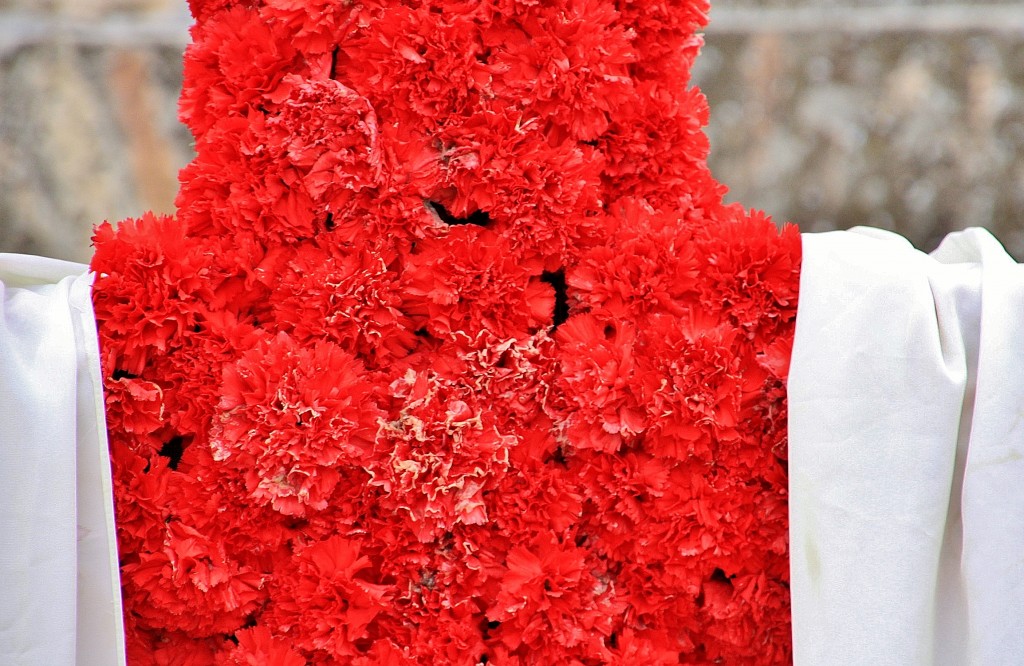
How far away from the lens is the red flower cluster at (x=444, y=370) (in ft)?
2.79

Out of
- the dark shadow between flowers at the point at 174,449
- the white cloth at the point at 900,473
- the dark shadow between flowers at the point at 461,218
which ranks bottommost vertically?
the white cloth at the point at 900,473

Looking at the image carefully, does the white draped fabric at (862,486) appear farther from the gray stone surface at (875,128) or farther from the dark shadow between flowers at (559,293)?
the gray stone surface at (875,128)

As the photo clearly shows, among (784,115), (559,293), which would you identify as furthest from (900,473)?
(784,115)

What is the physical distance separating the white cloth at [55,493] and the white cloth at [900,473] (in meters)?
0.62

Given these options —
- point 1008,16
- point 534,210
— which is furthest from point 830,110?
point 534,210

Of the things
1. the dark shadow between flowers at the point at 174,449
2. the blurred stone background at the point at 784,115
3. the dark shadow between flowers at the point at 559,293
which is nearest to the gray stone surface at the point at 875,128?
the blurred stone background at the point at 784,115

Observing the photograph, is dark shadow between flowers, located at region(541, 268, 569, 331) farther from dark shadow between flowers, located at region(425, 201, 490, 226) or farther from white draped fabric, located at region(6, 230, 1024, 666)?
white draped fabric, located at region(6, 230, 1024, 666)

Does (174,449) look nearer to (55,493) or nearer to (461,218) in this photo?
(55,493)

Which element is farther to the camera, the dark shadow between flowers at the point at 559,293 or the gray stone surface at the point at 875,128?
the gray stone surface at the point at 875,128

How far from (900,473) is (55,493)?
73 centimetres

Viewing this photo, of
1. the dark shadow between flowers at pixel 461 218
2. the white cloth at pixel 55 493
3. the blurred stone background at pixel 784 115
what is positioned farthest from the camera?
the blurred stone background at pixel 784 115

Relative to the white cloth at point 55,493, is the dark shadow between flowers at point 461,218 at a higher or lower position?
higher

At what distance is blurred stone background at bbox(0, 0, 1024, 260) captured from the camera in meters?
2.37

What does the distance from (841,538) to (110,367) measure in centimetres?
67
